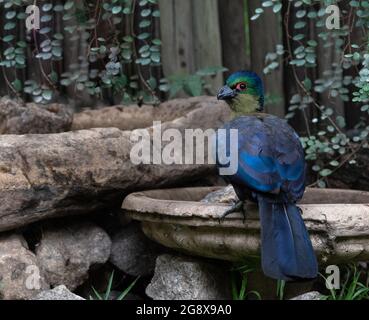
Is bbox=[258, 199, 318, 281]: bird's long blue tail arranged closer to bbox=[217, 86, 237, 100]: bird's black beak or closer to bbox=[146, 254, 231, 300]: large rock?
bbox=[146, 254, 231, 300]: large rock

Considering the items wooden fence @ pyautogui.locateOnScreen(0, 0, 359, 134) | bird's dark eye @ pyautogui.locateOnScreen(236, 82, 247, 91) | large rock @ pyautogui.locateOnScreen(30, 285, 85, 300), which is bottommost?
large rock @ pyautogui.locateOnScreen(30, 285, 85, 300)

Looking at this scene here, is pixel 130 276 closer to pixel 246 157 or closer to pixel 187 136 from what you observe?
pixel 187 136

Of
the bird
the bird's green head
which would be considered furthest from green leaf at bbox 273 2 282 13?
the bird

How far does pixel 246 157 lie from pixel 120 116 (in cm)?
170

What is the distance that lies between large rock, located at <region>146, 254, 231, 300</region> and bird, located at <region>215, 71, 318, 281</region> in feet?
1.75

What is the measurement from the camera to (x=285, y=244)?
2994 millimetres

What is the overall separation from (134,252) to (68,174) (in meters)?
0.68

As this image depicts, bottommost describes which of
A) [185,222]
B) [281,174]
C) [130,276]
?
[130,276]

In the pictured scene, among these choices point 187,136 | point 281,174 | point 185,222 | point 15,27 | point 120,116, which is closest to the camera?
point 281,174

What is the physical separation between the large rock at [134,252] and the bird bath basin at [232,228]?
346 millimetres

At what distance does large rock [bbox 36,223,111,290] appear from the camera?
378 centimetres

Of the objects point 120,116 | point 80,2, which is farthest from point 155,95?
point 80,2

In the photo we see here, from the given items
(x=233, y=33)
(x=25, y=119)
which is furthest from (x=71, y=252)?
(x=233, y=33)

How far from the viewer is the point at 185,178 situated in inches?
165
